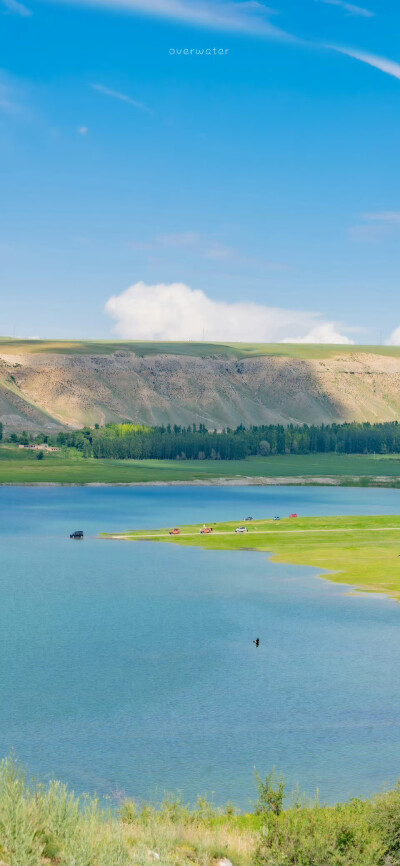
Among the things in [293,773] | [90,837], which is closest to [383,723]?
[293,773]

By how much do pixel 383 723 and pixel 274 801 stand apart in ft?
50.8

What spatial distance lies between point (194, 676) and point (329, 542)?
198 ft

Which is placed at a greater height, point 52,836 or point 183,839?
point 52,836

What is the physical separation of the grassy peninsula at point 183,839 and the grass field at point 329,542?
49685mm

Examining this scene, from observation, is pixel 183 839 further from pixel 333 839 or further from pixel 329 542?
pixel 329 542

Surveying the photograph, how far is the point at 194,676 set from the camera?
1971 inches

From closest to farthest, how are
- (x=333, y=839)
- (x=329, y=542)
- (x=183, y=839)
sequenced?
1. (x=333, y=839)
2. (x=183, y=839)
3. (x=329, y=542)

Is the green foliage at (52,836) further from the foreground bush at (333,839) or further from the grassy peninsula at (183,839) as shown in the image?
the foreground bush at (333,839)

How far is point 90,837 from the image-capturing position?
65.4 ft

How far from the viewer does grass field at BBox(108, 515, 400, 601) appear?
8475 cm

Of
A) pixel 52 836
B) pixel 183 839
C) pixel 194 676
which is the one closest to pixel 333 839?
pixel 183 839

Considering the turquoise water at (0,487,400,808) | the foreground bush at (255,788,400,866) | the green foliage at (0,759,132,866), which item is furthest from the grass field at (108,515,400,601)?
the green foliage at (0,759,132,866)

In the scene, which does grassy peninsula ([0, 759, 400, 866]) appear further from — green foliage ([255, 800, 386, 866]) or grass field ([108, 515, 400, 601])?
grass field ([108, 515, 400, 601])

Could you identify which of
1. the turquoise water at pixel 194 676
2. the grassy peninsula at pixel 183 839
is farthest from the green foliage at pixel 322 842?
the turquoise water at pixel 194 676
